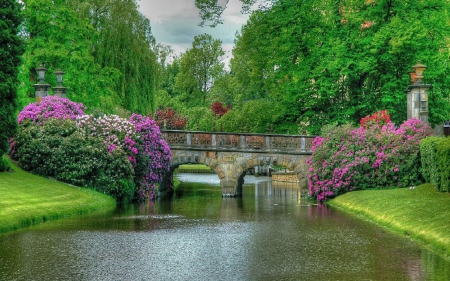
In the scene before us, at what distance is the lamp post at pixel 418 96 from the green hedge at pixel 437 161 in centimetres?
450

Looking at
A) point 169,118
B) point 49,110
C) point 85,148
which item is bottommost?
point 85,148

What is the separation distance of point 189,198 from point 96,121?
7727 millimetres

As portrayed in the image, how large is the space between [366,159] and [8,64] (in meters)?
18.0

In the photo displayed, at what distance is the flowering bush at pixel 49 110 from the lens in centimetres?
3491

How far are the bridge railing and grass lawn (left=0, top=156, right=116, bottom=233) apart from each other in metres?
9.40

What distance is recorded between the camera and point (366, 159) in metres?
33.0

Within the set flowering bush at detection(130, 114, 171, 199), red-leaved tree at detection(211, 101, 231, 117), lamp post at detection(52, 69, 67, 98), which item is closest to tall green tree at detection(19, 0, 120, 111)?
lamp post at detection(52, 69, 67, 98)

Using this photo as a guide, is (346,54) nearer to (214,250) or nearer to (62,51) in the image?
(62,51)

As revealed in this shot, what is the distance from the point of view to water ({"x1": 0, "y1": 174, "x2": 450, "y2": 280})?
13227 mm

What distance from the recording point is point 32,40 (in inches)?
1575

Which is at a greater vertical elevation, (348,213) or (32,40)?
(32,40)

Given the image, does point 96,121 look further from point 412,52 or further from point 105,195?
point 412,52

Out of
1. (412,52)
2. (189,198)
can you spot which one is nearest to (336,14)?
(412,52)

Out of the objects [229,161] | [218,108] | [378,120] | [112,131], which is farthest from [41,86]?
[218,108]
